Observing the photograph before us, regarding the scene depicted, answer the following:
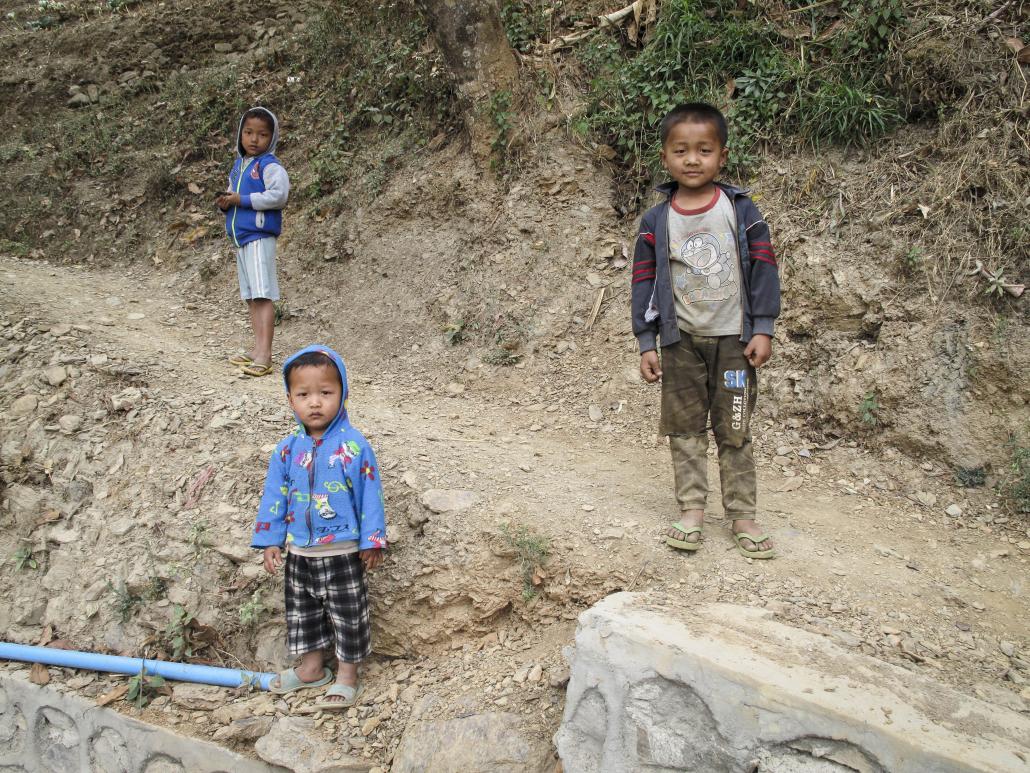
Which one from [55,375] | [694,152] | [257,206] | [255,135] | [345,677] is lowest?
[345,677]

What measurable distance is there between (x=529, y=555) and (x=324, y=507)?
886mm

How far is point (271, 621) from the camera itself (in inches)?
143

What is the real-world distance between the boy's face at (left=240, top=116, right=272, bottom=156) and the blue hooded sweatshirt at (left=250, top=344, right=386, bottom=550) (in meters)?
2.38

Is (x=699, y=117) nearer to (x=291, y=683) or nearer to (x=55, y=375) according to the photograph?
(x=291, y=683)

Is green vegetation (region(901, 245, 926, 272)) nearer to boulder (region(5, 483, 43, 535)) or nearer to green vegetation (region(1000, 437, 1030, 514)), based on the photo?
green vegetation (region(1000, 437, 1030, 514))

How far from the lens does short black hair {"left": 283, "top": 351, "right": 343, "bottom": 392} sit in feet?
10.0

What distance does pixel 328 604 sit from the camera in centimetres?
319

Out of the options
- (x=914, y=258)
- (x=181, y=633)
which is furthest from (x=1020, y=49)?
(x=181, y=633)

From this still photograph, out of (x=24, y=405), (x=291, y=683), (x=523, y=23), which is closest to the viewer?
(x=291, y=683)

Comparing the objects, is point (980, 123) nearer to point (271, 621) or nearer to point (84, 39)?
point (271, 621)

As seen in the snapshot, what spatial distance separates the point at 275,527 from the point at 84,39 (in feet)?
27.8

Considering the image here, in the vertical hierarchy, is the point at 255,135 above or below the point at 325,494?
above

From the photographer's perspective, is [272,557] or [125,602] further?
[125,602]

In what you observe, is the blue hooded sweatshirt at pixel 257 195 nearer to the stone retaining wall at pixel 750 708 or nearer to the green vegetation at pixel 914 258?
the stone retaining wall at pixel 750 708
